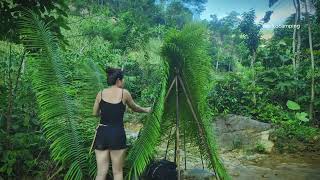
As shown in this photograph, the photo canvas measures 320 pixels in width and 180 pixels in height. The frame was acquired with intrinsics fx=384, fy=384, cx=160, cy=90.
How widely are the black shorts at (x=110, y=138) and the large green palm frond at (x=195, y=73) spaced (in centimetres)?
112

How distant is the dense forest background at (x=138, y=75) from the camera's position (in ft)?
16.7

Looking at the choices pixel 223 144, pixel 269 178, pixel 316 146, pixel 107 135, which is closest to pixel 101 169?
pixel 107 135

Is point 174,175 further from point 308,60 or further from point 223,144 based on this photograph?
point 308,60

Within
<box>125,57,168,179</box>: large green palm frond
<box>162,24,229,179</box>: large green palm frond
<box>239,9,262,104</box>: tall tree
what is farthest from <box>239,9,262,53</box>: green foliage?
<box>125,57,168,179</box>: large green palm frond

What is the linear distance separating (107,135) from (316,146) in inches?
338

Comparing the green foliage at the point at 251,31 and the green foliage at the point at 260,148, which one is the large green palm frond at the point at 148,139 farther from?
the green foliage at the point at 251,31

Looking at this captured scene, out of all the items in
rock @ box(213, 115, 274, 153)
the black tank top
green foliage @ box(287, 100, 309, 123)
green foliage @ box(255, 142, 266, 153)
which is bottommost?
green foliage @ box(255, 142, 266, 153)

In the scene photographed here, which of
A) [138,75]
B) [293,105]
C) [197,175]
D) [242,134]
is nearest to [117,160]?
[197,175]

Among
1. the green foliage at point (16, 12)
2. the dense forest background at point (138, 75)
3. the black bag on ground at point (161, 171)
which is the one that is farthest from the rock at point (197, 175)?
the green foliage at point (16, 12)

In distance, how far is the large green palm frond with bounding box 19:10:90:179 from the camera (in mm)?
4762

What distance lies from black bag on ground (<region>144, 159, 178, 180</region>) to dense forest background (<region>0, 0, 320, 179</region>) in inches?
42.8

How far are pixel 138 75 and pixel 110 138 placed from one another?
49.4 ft

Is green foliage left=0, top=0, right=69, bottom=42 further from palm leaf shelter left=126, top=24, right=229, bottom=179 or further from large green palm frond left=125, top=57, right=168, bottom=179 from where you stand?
large green palm frond left=125, top=57, right=168, bottom=179

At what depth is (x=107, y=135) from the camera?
4.27 metres
